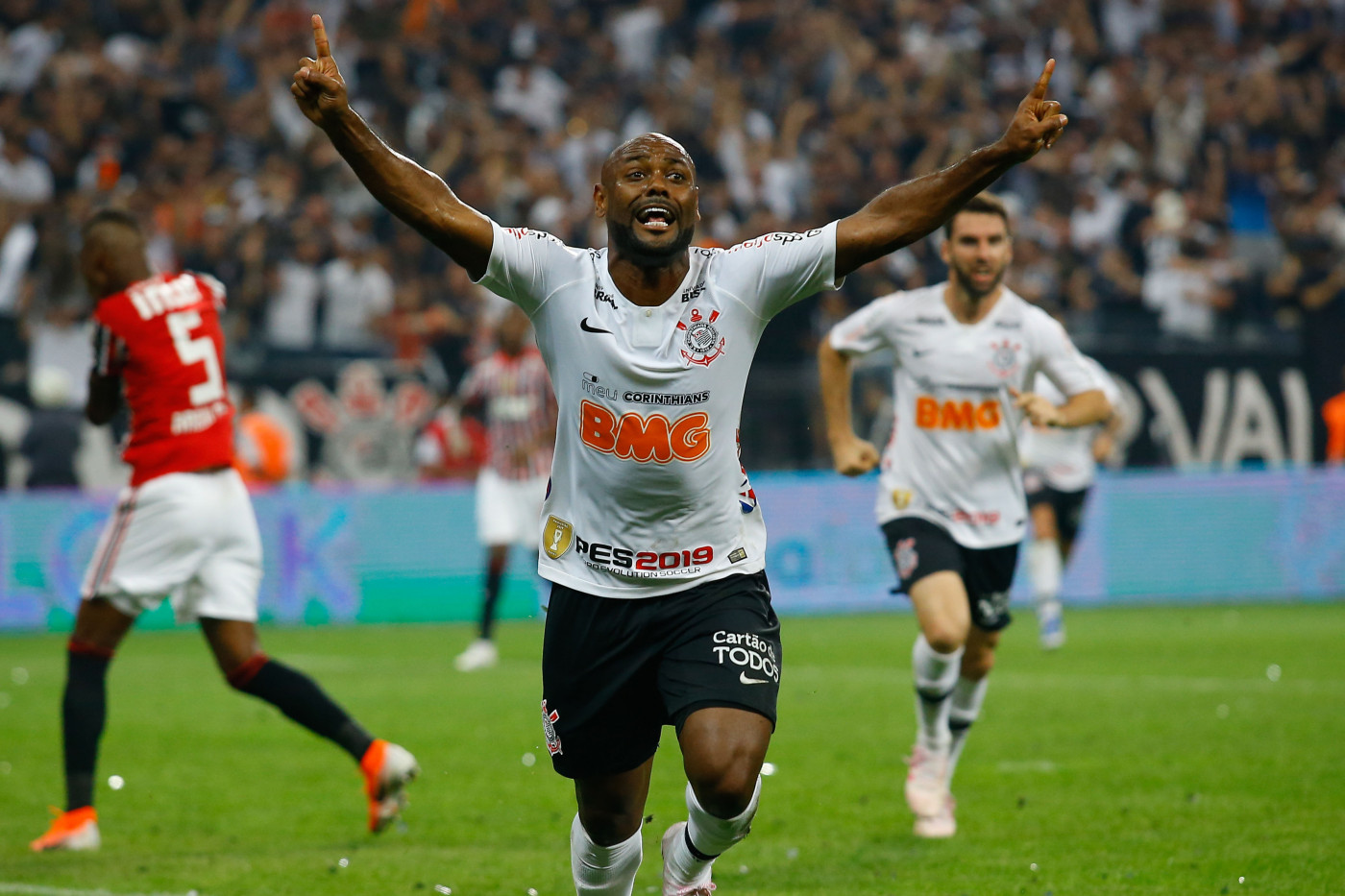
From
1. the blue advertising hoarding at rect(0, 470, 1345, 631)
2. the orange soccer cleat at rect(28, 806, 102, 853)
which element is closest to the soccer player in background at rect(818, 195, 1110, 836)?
the orange soccer cleat at rect(28, 806, 102, 853)

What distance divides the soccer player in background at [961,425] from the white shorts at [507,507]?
6.37 meters

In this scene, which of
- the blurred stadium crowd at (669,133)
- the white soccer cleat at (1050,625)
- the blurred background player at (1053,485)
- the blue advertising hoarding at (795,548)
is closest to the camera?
the white soccer cleat at (1050,625)

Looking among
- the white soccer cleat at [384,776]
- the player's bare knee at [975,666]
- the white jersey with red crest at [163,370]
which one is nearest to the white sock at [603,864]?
the white soccer cleat at [384,776]

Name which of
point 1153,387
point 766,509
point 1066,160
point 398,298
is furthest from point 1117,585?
point 398,298

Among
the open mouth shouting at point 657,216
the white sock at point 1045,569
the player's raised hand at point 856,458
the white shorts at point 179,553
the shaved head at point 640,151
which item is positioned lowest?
the white sock at point 1045,569

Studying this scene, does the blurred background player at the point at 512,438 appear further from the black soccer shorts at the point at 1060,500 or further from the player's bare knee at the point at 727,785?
the player's bare knee at the point at 727,785

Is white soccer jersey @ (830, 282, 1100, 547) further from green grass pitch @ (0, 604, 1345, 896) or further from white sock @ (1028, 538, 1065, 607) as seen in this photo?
white sock @ (1028, 538, 1065, 607)

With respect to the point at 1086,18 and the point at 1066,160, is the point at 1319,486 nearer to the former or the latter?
the point at 1066,160

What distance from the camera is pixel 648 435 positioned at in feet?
15.3

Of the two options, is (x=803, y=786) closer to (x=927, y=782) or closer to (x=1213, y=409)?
(x=927, y=782)

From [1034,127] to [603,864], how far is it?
2.43 m

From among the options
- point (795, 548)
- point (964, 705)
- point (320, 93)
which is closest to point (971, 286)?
point (964, 705)

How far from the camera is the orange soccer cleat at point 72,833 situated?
669 cm

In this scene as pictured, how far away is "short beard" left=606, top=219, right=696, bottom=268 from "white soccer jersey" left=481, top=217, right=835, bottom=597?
11cm
